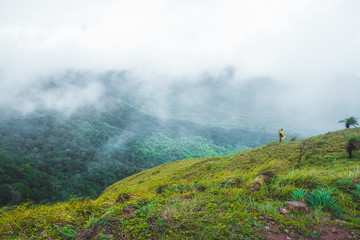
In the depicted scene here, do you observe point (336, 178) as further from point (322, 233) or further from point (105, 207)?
point (105, 207)

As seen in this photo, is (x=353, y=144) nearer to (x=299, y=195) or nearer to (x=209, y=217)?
(x=299, y=195)

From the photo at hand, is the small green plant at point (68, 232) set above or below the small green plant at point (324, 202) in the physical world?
above

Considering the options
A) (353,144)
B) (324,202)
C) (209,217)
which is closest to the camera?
(209,217)

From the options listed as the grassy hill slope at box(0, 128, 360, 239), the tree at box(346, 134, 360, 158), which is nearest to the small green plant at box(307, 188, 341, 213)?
the grassy hill slope at box(0, 128, 360, 239)

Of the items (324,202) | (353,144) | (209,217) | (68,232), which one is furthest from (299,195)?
(353,144)

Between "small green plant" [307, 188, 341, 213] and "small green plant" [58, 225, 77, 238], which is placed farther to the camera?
"small green plant" [307, 188, 341, 213]

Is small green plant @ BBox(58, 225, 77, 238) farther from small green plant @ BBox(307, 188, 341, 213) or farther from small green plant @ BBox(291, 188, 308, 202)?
small green plant @ BBox(307, 188, 341, 213)

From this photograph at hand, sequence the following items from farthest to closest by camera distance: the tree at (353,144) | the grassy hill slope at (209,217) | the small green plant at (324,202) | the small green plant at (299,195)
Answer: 1. the tree at (353,144)
2. the small green plant at (299,195)
3. the small green plant at (324,202)
4. the grassy hill slope at (209,217)

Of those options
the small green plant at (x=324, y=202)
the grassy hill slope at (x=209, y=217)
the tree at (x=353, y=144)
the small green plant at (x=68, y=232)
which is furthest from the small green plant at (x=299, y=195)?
the tree at (x=353, y=144)

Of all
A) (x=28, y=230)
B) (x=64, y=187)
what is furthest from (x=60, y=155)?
(x=28, y=230)

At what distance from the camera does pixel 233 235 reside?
116 inches

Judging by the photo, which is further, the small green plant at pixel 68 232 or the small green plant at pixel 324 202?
the small green plant at pixel 324 202

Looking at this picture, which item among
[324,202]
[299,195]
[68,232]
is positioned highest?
[68,232]

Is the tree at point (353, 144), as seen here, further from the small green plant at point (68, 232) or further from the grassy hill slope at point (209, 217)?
the small green plant at point (68, 232)
